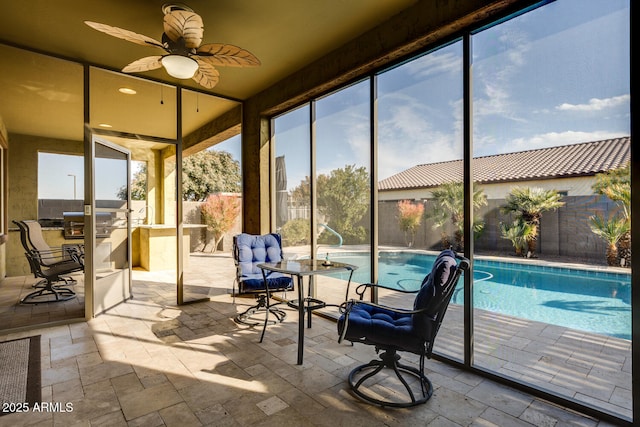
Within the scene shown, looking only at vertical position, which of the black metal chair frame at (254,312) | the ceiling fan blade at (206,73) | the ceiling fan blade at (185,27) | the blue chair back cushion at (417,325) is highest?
the ceiling fan blade at (185,27)

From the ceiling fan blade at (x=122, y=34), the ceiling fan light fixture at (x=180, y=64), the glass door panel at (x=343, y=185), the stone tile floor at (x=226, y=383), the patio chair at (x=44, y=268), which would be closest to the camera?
the stone tile floor at (x=226, y=383)

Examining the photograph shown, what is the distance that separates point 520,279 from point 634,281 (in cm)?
67

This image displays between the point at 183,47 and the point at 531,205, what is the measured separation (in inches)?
115

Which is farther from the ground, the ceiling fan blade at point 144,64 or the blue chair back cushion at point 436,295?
the ceiling fan blade at point 144,64

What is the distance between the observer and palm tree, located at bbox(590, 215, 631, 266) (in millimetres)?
2010

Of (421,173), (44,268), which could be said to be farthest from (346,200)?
(44,268)

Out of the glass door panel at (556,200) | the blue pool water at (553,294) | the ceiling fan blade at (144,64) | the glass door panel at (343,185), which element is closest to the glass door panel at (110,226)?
the ceiling fan blade at (144,64)

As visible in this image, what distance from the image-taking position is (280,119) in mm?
4895

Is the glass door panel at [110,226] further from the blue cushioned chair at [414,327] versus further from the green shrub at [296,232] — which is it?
the blue cushioned chair at [414,327]

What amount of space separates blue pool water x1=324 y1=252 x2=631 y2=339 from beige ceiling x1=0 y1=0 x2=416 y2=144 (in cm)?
234

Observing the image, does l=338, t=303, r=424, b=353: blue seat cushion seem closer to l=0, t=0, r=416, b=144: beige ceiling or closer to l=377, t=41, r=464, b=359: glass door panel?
l=377, t=41, r=464, b=359: glass door panel

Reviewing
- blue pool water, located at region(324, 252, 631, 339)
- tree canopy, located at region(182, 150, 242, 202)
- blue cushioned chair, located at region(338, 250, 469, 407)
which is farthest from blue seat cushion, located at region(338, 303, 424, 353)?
tree canopy, located at region(182, 150, 242, 202)

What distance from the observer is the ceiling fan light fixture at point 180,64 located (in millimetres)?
2600

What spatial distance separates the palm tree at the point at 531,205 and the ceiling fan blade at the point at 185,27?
2643 millimetres
